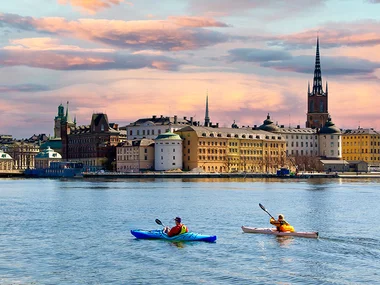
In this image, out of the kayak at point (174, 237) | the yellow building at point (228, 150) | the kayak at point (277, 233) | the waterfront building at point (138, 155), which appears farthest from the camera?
the waterfront building at point (138, 155)

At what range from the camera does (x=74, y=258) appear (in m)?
35.5

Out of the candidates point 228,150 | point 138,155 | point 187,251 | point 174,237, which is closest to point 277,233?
point 174,237

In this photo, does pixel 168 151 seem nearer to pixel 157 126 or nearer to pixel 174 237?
pixel 157 126

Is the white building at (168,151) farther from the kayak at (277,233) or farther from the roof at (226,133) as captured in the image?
the kayak at (277,233)

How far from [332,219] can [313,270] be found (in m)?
22.7

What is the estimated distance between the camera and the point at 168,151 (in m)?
175

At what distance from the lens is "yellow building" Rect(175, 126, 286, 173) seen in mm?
178625

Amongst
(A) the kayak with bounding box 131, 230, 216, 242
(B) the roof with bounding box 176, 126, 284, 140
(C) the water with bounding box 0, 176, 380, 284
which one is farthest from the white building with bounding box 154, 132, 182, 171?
(A) the kayak with bounding box 131, 230, 216, 242

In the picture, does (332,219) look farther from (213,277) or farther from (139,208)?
(213,277)

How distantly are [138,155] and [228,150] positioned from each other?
72.6 feet

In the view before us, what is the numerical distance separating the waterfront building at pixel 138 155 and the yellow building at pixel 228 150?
8.06m

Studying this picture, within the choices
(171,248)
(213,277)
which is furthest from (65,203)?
(213,277)

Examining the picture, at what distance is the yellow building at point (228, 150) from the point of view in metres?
179

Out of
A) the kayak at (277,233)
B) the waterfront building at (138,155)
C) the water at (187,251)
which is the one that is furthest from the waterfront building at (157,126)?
the kayak at (277,233)
